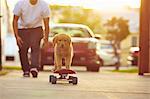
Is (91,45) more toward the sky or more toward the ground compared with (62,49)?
more toward the ground

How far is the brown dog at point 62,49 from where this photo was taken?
33.8 ft

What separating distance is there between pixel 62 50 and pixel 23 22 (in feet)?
6.39

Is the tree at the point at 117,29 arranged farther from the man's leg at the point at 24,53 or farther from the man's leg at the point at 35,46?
the man's leg at the point at 35,46

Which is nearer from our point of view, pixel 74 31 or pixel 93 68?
pixel 93 68

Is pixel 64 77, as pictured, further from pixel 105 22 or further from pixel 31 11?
pixel 105 22

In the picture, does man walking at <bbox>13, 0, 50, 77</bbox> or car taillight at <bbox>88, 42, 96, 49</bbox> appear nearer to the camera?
man walking at <bbox>13, 0, 50, 77</bbox>

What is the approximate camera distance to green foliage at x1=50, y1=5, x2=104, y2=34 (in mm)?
39906

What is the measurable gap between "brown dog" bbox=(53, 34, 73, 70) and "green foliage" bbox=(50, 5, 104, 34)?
27.1 metres

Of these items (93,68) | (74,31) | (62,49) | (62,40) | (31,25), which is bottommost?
(93,68)

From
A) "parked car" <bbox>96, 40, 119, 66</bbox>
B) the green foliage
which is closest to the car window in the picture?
"parked car" <bbox>96, 40, 119, 66</bbox>

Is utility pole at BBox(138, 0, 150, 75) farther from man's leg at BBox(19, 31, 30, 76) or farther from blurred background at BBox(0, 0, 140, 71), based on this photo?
blurred background at BBox(0, 0, 140, 71)

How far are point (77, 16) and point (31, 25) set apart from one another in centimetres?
2916

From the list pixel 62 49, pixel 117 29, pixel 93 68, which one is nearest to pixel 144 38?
pixel 93 68

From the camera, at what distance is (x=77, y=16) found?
41062mm
